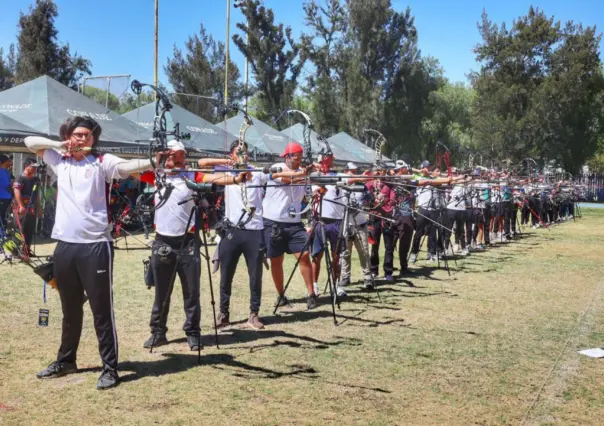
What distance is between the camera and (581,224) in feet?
88.9

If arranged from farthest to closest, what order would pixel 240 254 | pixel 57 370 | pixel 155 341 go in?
1. pixel 240 254
2. pixel 155 341
3. pixel 57 370

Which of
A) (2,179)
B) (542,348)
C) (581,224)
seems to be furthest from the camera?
(581,224)

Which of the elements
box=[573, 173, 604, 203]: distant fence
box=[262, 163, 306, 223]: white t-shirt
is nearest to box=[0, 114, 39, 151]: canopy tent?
box=[262, 163, 306, 223]: white t-shirt

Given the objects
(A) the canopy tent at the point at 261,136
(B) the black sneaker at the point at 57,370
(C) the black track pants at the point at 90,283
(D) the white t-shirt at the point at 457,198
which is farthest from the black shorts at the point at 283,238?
(A) the canopy tent at the point at 261,136

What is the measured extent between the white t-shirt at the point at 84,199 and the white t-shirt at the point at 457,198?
10794mm

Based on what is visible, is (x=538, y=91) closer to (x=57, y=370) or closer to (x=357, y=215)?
(x=357, y=215)

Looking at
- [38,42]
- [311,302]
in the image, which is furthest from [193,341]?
[38,42]

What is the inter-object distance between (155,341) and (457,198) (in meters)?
9.82

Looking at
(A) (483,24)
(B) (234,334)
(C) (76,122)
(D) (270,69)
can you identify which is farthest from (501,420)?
(A) (483,24)

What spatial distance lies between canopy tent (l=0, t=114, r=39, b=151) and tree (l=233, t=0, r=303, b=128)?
27220mm

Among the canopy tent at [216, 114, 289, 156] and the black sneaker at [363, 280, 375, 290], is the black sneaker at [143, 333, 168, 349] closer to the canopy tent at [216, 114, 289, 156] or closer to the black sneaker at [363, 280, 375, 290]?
the black sneaker at [363, 280, 375, 290]

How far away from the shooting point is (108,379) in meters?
5.19

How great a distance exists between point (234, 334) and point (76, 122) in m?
2.94

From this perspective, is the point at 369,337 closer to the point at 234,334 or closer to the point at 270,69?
the point at 234,334
